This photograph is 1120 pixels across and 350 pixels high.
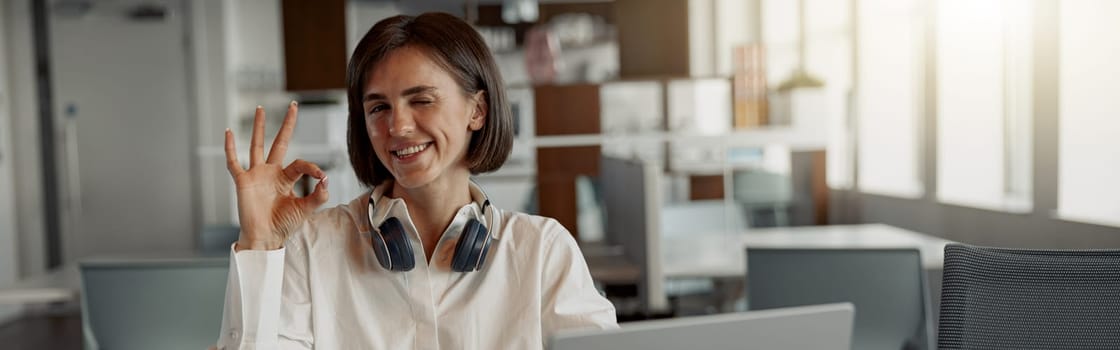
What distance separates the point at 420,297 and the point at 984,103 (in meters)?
4.18

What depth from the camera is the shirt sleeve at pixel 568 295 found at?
140 centimetres

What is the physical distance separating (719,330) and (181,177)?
6.91 m

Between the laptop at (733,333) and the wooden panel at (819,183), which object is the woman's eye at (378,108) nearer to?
the laptop at (733,333)

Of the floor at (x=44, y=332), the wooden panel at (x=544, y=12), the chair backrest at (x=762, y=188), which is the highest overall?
the wooden panel at (x=544, y=12)

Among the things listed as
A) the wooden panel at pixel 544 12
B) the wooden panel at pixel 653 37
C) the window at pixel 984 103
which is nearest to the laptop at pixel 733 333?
the window at pixel 984 103

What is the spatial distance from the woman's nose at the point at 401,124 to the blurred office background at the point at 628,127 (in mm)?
1850

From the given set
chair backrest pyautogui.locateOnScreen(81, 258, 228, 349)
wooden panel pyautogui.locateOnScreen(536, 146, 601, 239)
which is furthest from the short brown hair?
wooden panel pyautogui.locateOnScreen(536, 146, 601, 239)

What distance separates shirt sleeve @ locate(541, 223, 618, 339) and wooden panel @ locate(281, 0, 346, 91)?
4612 mm

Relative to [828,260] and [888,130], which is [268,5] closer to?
[888,130]

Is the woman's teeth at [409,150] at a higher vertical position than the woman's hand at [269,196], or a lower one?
higher

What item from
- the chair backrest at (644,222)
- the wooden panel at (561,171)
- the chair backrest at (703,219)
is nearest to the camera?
the chair backrest at (644,222)

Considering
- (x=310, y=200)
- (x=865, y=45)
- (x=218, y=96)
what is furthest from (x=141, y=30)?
(x=310, y=200)

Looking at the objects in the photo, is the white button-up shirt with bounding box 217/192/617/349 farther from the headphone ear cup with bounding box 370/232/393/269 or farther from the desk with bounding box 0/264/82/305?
the desk with bounding box 0/264/82/305

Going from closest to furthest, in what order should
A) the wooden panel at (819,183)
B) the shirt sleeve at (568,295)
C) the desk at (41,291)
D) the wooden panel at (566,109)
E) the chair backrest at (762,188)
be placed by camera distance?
the shirt sleeve at (568,295) < the desk at (41,291) < the wooden panel at (566,109) < the wooden panel at (819,183) < the chair backrest at (762,188)
